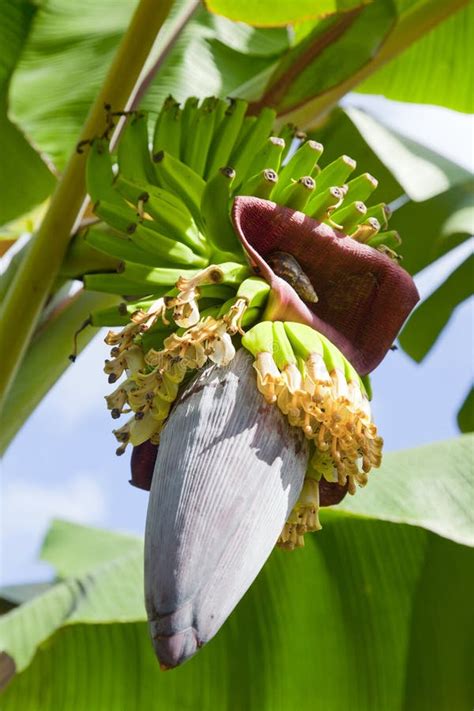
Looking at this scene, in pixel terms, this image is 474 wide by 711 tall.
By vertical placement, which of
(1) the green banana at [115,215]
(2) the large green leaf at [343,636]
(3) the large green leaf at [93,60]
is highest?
(1) the green banana at [115,215]

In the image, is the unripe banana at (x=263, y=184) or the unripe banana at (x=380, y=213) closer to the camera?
the unripe banana at (x=263, y=184)

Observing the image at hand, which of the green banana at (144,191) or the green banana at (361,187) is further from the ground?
the green banana at (361,187)

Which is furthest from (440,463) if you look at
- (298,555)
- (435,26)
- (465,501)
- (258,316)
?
(435,26)

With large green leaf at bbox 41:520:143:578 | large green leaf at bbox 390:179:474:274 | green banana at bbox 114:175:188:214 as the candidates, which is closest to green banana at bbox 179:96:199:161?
green banana at bbox 114:175:188:214

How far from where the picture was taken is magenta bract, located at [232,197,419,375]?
3.41 ft

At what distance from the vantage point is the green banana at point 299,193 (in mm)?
1059

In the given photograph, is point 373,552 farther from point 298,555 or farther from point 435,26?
point 435,26

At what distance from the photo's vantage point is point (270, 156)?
3.82 feet

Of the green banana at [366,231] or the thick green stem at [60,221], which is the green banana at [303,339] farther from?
the thick green stem at [60,221]

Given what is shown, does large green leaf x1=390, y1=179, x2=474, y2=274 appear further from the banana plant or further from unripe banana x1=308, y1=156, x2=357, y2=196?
unripe banana x1=308, y1=156, x2=357, y2=196

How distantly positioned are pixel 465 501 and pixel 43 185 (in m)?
1.04

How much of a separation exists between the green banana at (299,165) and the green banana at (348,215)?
0.07 meters

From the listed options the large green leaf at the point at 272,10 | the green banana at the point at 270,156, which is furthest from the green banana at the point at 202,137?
the large green leaf at the point at 272,10

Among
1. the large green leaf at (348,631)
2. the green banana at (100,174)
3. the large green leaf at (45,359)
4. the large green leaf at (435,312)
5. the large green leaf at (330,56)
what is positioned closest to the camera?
the green banana at (100,174)
